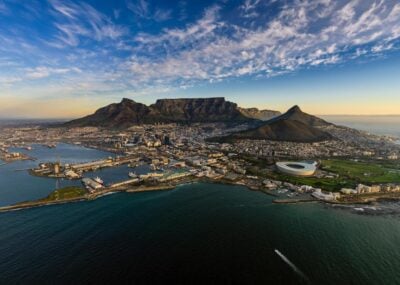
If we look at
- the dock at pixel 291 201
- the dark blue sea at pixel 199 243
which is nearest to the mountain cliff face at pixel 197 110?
the dock at pixel 291 201

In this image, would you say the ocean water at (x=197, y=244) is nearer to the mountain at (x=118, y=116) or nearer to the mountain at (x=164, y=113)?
the mountain at (x=164, y=113)

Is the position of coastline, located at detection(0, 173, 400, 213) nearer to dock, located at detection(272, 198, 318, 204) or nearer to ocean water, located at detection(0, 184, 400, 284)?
dock, located at detection(272, 198, 318, 204)

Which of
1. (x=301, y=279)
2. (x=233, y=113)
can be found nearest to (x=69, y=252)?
(x=301, y=279)

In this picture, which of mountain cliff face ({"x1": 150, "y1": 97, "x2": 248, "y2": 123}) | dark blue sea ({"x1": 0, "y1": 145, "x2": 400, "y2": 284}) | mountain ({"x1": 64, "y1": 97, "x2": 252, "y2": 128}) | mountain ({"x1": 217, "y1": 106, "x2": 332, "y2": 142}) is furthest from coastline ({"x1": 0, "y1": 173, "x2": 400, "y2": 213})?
mountain cliff face ({"x1": 150, "y1": 97, "x2": 248, "y2": 123})

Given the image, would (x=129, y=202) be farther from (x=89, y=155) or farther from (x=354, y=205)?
(x=89, y=155)

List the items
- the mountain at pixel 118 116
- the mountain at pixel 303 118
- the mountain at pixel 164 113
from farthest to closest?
1. the mountain at pixel 164 113
2. the mountain at pixel 118 116
3. the mountain at pixel 303 118
